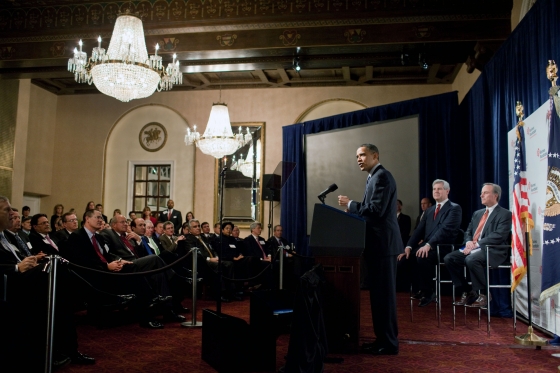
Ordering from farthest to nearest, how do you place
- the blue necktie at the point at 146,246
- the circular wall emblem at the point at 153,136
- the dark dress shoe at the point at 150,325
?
the circular wall emblem at the point at 153,136 → the blue necktie at the point at 146,246 → the dark dress shoe at the point at 150,325

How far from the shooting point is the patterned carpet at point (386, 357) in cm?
307

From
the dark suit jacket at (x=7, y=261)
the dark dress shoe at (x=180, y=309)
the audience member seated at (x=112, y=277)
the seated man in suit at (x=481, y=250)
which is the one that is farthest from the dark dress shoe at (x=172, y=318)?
the seated man in suit at (x=481, y=250)

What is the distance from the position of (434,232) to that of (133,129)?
28.1 feet

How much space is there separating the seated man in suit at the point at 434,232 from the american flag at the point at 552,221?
5.52 ft

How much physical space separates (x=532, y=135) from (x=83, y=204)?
1027 cm

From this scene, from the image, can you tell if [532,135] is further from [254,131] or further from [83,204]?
[83,204]

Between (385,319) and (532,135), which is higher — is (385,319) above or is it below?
below

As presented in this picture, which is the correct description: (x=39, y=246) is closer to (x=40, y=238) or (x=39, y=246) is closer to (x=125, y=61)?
(x=40, y=238)

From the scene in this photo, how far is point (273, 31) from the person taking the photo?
7.54 metres

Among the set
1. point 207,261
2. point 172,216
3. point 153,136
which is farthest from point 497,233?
point 153,136

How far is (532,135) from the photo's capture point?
473cm

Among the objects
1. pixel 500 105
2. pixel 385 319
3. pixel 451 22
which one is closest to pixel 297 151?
pixel 451 22

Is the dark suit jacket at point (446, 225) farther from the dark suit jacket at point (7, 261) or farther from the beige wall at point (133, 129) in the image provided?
the beige wall at point (133, 129)

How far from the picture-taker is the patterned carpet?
3066 millimetres
